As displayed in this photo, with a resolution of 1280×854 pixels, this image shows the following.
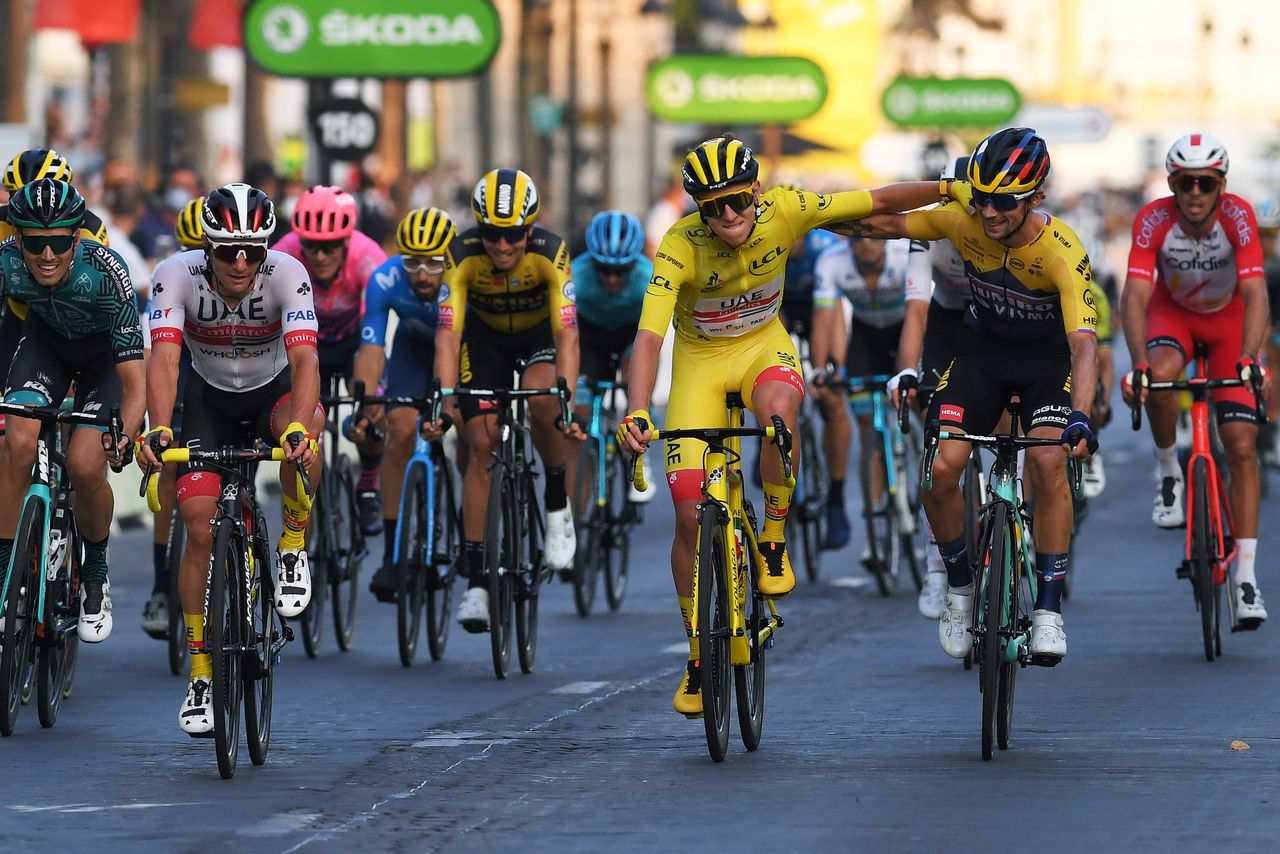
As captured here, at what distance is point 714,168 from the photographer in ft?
31.5

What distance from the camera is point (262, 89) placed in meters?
36.5

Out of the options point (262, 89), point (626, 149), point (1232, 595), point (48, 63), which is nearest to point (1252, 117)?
point (626, 149)

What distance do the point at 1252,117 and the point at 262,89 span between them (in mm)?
152385

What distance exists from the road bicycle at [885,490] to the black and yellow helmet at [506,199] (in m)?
3.53

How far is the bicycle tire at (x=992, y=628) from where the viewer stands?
935 centimetres

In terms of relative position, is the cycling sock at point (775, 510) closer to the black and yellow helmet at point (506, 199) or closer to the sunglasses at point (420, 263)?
the black and yellow helmet at point (506, 199)

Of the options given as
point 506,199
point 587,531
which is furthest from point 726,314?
point 587,531

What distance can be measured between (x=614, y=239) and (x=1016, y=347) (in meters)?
4.15

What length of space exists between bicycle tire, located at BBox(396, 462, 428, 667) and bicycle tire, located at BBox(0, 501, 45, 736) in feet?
7.38

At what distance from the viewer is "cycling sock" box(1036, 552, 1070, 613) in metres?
9.95

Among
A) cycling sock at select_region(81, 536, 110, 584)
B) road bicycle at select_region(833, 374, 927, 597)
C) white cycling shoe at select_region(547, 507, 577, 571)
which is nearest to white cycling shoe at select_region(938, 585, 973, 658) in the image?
white cycling shoe at select_region(547, 507, 577, 571)

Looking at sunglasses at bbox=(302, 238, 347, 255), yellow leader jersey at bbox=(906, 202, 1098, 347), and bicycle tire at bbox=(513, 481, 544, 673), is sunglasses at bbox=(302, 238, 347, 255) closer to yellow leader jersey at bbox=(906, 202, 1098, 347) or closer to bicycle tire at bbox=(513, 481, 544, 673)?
bicycle tire at bbox=(513, 481, 544, 673)

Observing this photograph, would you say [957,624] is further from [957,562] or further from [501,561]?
[501,561]

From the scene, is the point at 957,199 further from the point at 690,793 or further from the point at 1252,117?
the point at 1252,117
